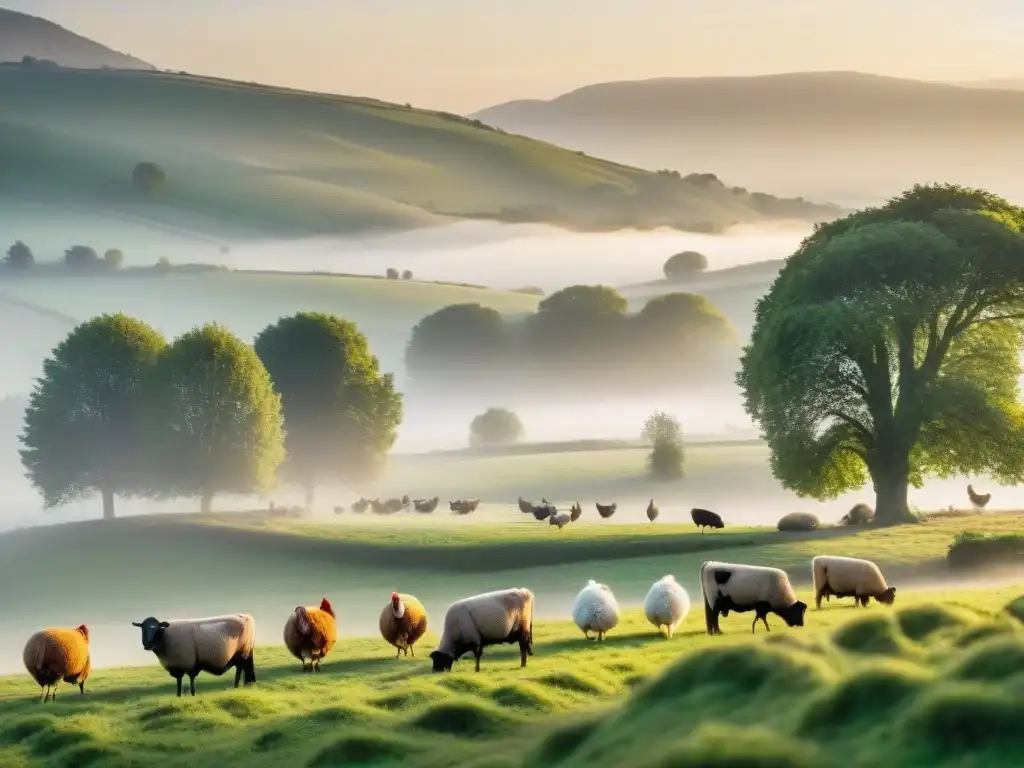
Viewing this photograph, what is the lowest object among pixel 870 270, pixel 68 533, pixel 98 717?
pixel 98 717

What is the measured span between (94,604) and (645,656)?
132 ft

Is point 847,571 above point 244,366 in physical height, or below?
below

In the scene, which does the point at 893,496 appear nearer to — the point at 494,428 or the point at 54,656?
the point at 54,656

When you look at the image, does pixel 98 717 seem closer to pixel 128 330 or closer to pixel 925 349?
pixel 925 349

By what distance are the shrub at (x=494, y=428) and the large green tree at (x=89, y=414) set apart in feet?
191

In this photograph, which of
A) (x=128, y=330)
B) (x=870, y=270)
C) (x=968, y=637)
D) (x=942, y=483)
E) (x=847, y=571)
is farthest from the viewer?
(x=942, y=483)

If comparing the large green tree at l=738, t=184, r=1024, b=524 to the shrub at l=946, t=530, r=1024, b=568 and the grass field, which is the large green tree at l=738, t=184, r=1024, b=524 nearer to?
the shrub at l=946, t=530, r=1024, b=568

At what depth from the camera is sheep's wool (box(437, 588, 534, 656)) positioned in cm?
3148

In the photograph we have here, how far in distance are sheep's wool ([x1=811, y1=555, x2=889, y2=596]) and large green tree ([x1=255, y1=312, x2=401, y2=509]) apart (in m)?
59.7

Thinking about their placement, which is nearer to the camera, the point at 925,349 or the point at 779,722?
the point at 779,722

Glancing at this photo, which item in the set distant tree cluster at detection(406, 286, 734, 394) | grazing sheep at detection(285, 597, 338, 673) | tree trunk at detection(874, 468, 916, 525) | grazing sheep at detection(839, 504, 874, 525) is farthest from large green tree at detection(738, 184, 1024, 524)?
distant tree cluster at detection(406, 286, 734, 394)

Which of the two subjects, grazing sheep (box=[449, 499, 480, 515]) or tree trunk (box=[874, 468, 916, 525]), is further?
grazing sheep (box=[449, 499, 480, 515])

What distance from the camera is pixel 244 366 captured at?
283 ft

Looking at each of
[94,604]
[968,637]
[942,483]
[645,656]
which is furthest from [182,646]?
[942,483]
